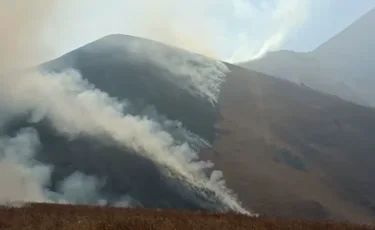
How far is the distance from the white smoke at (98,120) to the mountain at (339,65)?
254 ft

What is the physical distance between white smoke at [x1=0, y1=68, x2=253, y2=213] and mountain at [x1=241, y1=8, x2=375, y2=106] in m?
77.4

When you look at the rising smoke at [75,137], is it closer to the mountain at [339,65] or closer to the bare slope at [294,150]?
the bare slope at [294,150]

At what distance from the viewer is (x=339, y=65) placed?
154000mm

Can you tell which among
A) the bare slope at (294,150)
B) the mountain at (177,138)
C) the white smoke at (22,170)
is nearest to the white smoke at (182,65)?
the mountain at (177,138)

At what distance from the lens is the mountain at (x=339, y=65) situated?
124m

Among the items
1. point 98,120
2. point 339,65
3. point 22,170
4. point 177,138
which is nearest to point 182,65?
point 177,138

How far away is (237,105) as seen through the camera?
6278 cm

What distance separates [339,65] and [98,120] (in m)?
124

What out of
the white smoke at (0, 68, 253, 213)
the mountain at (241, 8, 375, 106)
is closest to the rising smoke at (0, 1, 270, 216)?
the white smoke at (0, 68, 253, 213)

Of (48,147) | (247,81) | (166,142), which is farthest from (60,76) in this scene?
(247,81)

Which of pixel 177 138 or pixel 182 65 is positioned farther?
pixel 182 65

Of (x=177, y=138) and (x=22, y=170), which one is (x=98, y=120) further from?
(x=22, y=170)

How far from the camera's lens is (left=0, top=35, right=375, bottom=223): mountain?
137ft

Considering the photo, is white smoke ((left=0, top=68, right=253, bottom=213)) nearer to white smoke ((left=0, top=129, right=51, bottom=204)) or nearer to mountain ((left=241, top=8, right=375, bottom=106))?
white smoke ((left=0, top=129, right=51, bottom=204))
